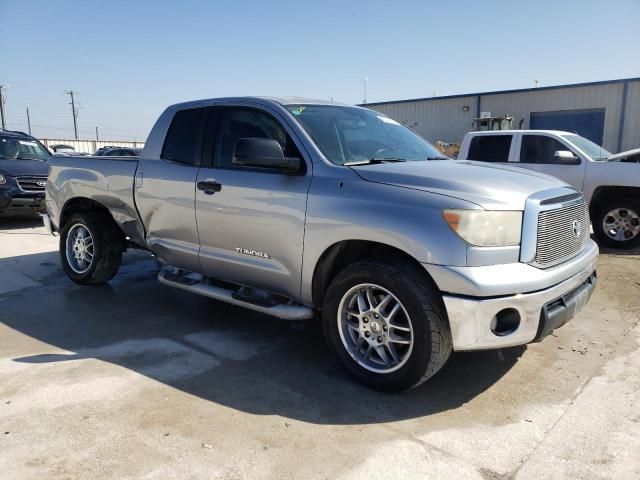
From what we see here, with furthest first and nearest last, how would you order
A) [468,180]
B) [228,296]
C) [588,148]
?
[588,148] → [228,296] → [468,180]

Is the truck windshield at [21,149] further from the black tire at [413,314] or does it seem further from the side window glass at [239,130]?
the black tire at [413,314]

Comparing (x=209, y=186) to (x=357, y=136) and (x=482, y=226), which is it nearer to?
(x=357, y=136)

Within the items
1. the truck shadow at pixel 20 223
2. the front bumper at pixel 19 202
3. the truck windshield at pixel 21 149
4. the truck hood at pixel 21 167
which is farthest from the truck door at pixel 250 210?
the truck windshield at pixel 21 149

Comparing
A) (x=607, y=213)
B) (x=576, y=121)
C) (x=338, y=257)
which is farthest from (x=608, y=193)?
(x=576, y=121)

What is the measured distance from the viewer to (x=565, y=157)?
25.7ft

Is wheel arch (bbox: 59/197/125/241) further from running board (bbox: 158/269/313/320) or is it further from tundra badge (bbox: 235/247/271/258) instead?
tundra badge (bbox: 235/247/271/258)

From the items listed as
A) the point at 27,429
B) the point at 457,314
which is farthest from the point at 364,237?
the point at 27,429

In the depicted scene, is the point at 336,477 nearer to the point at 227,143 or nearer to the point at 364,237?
the point at 364,237

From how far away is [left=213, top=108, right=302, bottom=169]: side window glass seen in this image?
3.98 m

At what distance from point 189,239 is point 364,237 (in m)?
1.87

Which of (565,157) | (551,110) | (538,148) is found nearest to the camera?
(565,157)

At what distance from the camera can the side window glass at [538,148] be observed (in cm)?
847

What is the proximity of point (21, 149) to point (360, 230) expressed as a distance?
10.5m

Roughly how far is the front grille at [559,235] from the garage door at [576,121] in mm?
20648
